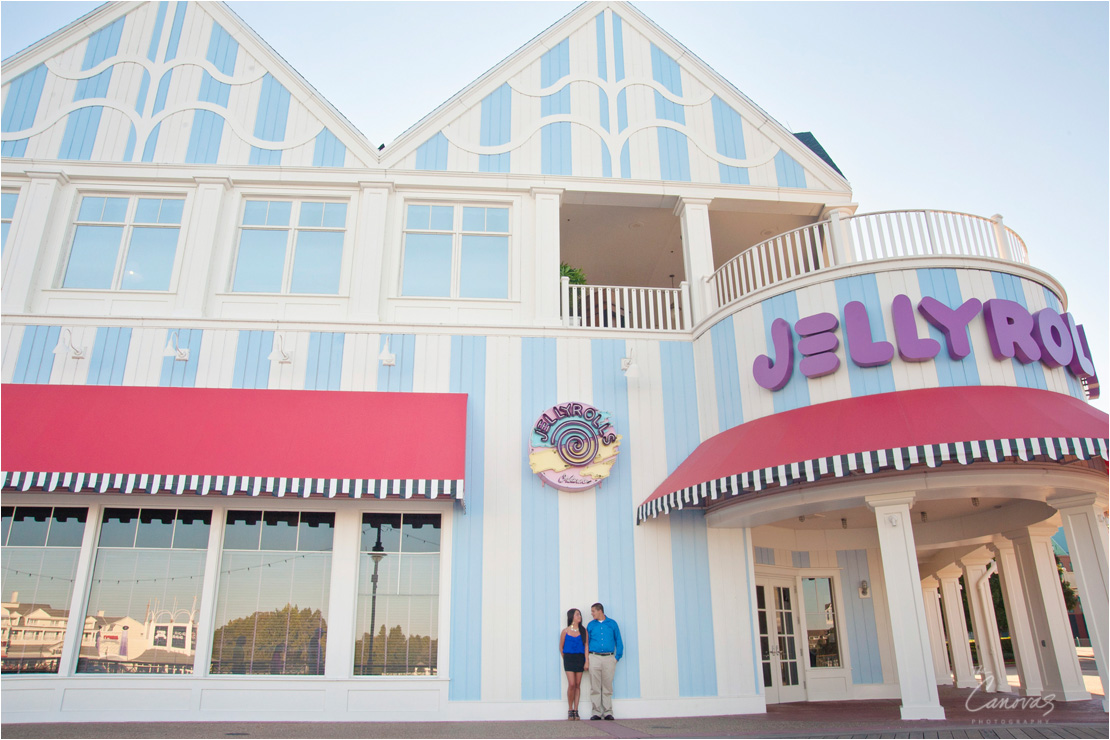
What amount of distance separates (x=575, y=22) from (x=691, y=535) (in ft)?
31.1

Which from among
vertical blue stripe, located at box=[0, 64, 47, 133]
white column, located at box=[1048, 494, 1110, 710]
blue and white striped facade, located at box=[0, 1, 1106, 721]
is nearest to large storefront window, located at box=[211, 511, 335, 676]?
blue and white striped facade, located at box=[0, 1, 1106, 721]

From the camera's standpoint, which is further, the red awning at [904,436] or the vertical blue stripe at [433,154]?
the vertical blue stripe at [433,154]

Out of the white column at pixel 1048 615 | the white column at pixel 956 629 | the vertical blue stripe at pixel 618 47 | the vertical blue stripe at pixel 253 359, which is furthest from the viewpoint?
the white column at pixel 956 629

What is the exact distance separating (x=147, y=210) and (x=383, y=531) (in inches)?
268

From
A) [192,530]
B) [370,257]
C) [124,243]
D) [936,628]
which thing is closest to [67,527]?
[192,530]

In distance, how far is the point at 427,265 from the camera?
39.0ft

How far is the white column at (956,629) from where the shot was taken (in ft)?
49.0

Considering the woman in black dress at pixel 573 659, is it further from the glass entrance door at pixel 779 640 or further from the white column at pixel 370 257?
the white column at pixel 370 257

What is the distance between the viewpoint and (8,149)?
1198cm

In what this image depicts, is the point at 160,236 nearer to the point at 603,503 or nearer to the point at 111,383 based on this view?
the point at 111,383

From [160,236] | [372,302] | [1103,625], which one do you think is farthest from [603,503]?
[160,236]

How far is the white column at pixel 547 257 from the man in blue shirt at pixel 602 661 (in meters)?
4.53

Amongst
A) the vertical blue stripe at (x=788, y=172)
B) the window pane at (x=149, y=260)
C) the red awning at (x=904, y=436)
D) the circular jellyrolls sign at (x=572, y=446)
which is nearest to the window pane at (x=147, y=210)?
the window pane at (x=149, y=260)

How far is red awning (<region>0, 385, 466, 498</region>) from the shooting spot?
361 inches
